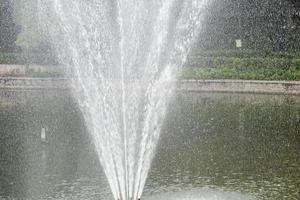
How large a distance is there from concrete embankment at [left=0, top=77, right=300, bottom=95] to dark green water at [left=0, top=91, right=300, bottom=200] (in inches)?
12.1

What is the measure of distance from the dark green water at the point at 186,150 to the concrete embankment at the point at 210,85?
0.31 meters

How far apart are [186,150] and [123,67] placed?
6.52 metres

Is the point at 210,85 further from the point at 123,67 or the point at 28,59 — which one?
the point at 28,59

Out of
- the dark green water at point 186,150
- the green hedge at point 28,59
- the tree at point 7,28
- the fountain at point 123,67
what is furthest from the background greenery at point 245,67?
the tree at point 7,28

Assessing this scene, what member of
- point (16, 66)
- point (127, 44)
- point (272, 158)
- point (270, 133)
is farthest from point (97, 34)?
point (272, 158)

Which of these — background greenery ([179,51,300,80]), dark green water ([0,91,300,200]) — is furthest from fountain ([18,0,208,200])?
background greenery ([179,51,300,80])

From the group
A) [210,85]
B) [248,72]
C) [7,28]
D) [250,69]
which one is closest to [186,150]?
[210,85]

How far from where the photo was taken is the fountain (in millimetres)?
13055

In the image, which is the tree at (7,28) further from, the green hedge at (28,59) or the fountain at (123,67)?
the green hedge at (28,59)

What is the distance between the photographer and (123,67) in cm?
2205

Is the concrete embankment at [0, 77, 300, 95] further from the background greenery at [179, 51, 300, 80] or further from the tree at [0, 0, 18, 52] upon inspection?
the tree at [0, 0, 18, 52]

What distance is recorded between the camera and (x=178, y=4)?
28.3 metres

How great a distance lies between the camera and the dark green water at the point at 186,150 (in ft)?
43.3

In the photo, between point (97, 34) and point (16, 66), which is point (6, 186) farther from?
point (16, 66)
